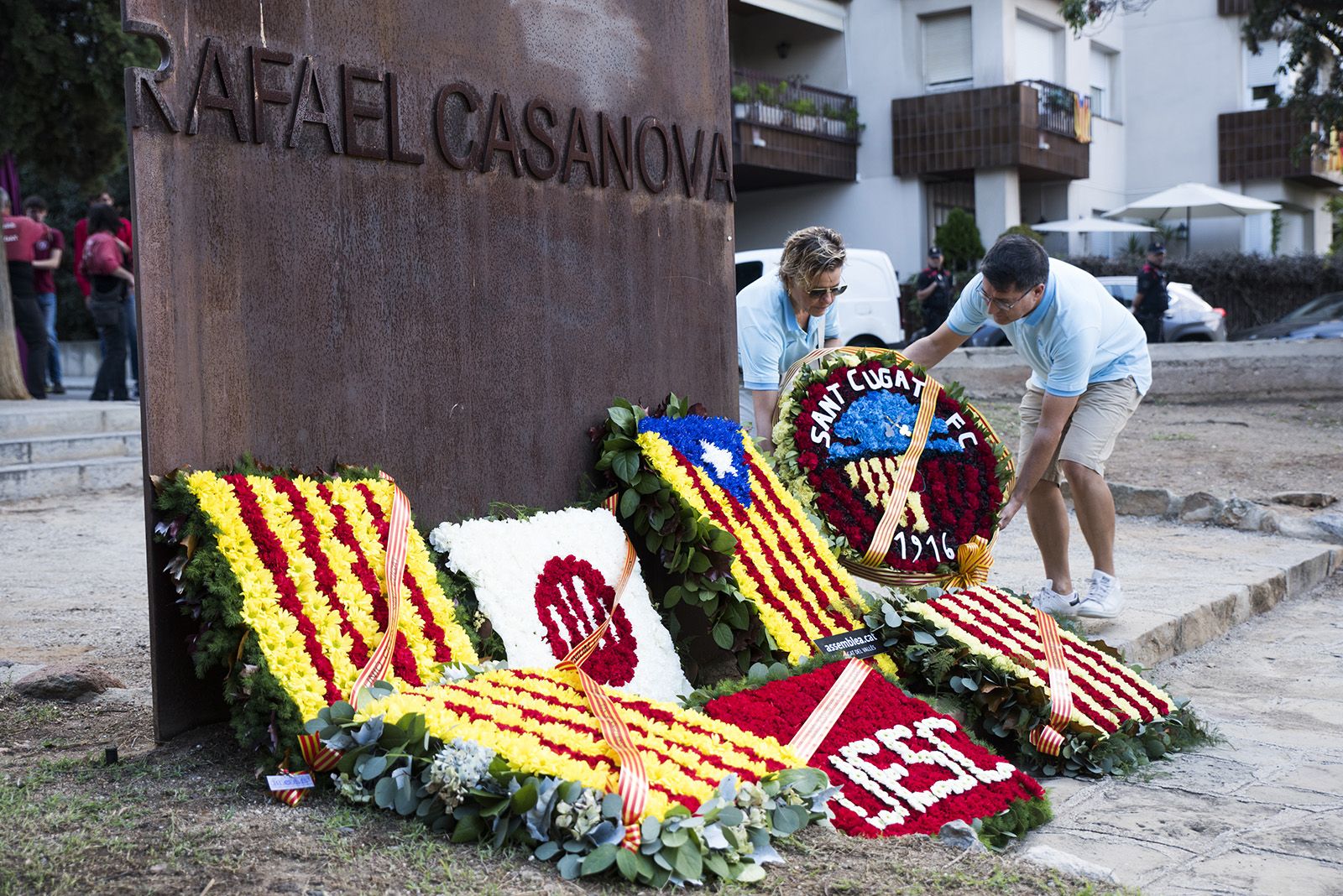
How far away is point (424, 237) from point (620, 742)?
1.83m

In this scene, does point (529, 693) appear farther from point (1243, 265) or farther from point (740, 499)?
point (1243, 265)

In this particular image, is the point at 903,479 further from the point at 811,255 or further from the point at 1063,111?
the point at 1063,111

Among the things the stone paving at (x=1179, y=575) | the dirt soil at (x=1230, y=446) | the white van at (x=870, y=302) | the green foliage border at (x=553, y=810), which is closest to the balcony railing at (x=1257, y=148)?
the white van at (x=870, y=302)

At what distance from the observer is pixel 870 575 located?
17.1ft

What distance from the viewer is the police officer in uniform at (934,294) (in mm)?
20141

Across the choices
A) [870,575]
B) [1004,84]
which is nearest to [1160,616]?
[870,575]

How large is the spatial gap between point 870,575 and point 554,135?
2.02 metres

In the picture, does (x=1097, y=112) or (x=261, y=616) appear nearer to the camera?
(x=261, y=616)

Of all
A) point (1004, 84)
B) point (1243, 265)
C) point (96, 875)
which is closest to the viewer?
point (96, 875)

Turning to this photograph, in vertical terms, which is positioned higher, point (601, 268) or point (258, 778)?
point (601, 268)

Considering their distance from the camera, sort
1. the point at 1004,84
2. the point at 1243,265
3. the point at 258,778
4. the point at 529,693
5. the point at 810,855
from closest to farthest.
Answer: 1. the point at 810,855
2. the point at 258,778
3. the point at 529,693
4. the point at 1004,84
5. the point at 1243,265

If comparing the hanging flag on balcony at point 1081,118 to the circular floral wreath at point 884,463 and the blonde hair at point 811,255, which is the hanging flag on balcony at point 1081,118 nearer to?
the blonde hair at point 811,255

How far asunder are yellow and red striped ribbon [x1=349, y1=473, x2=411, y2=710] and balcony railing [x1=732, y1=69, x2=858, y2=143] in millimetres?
19974

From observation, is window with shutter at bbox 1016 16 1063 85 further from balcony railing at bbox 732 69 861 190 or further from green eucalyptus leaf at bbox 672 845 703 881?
green eucalyptus leaf at bbox 672 845 703 881
